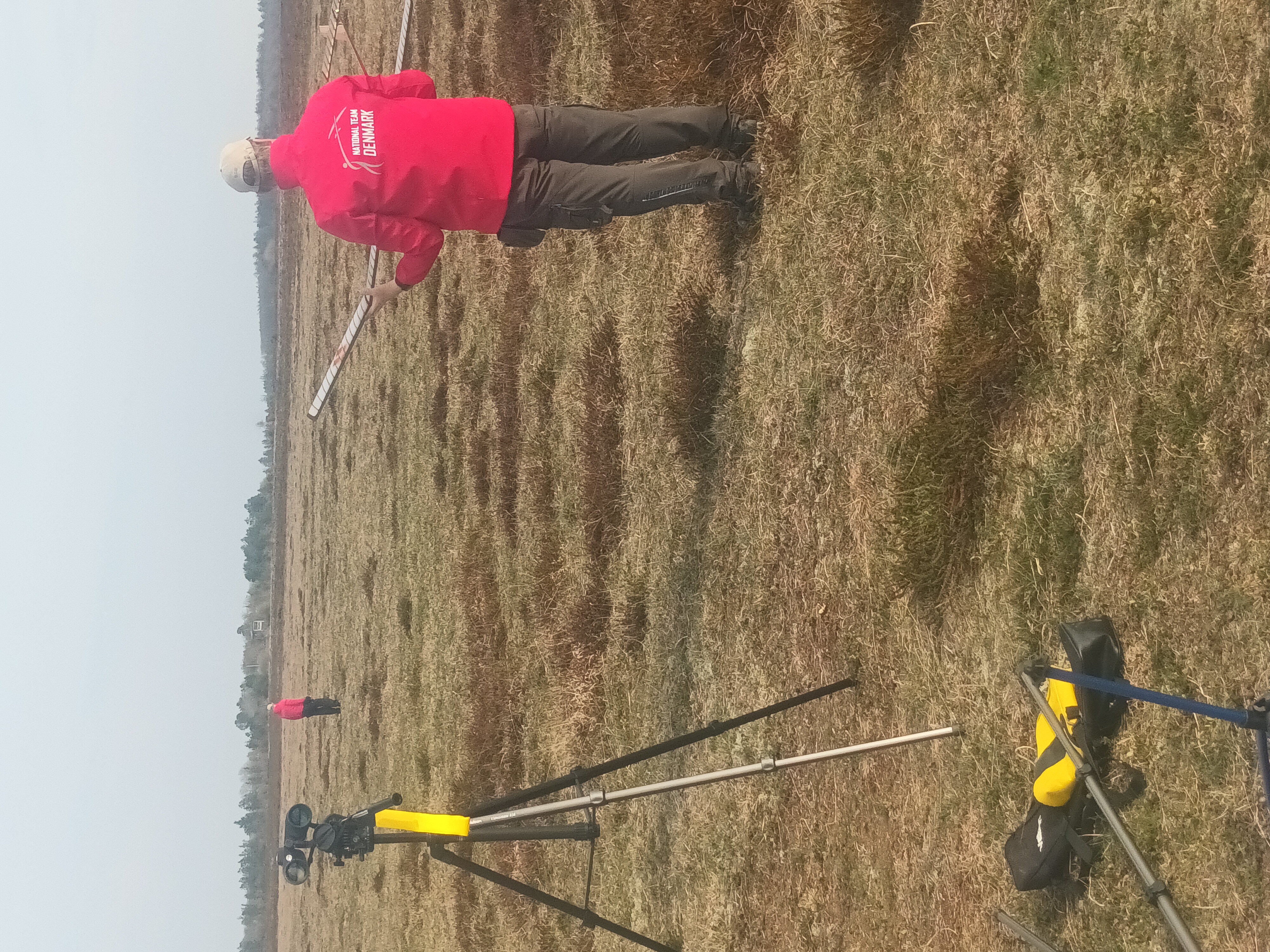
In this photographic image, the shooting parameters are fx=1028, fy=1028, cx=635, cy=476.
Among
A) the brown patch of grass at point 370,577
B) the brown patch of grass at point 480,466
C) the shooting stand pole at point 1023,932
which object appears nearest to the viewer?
the shooting stand pole at point 1023,932

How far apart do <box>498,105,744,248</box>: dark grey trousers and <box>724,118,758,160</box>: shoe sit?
82 millimetres

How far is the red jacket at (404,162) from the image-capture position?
5.32m

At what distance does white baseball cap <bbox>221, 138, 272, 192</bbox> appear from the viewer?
5.98 meters

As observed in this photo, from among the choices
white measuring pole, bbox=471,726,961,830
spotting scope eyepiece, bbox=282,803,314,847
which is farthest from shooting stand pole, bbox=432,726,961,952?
spotting scope eyepiece, bbox=282,803,314,847

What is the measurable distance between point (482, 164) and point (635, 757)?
3153 mm

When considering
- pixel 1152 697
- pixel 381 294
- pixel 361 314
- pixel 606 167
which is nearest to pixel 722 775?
pixel 1152 697

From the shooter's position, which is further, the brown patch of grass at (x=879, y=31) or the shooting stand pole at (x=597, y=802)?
the brown patch of grass at (x=879, y=31)

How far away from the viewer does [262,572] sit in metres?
51.2

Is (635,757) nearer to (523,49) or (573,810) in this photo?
(573,810)

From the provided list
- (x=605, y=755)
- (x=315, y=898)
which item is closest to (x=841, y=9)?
(x=605, y=755)

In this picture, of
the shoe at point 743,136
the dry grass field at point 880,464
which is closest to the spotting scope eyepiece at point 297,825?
the dry grass field at point 880,464

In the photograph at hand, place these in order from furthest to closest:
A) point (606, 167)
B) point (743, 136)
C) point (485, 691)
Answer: point (485, 691), point (743, 136), point (606, 167)

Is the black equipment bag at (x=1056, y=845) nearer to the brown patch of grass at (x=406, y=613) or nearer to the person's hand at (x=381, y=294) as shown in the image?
the person's hand at (x=381, y=294)

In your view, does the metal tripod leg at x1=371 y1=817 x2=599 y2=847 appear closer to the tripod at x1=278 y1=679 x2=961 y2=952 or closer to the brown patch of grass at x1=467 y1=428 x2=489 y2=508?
the tripod at x1=278 y1=679 x2=961 y2=952
